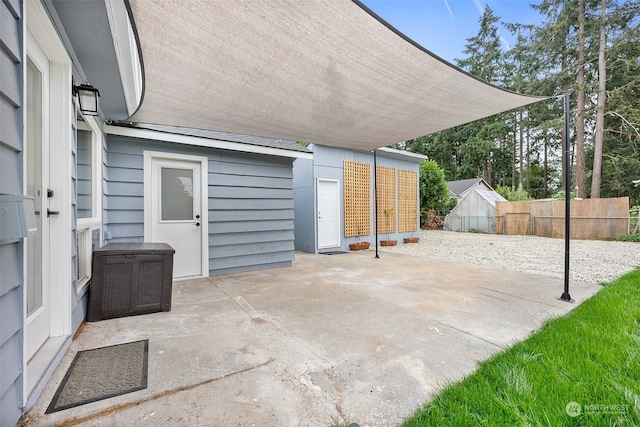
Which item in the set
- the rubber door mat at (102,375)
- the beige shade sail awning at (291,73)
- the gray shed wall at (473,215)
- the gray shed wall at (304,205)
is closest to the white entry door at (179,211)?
the beige shade sail awning at (291,73)

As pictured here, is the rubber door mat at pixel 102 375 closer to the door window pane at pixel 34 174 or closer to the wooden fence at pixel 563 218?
the door window pane at pixel 34 174

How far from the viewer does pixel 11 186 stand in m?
1.21

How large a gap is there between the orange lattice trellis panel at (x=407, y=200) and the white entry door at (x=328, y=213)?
257 cm

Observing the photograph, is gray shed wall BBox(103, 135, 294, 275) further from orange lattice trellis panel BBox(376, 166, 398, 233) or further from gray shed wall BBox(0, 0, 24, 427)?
orange lattice trellis panel BBox(376, 166, 398, 233)

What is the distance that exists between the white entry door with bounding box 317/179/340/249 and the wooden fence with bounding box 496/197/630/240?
29.1 ft

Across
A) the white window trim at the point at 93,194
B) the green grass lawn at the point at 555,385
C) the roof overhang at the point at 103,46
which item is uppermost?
the roof overhang at the point at 103,46

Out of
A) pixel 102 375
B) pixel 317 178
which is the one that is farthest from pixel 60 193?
pixel 317 178

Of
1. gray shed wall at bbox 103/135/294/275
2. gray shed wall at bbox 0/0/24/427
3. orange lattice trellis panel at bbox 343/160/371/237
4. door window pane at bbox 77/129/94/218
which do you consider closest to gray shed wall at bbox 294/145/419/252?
orange lattice trellis panel at bbox 343/160/371/237

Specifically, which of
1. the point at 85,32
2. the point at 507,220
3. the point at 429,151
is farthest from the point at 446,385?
the point at 429,151

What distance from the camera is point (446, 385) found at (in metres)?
1.60

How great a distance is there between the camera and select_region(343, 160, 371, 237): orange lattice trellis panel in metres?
7.70

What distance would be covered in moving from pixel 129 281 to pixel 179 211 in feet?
5.12

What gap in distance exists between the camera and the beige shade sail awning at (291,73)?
6.36 ft

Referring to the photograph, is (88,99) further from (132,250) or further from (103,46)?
(132,250)
